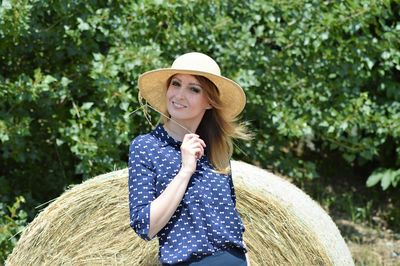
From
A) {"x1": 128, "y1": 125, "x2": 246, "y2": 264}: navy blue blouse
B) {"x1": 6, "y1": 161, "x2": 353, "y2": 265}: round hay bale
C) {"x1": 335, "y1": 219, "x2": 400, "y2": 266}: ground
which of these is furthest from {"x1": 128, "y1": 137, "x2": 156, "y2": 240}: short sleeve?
{"x1": 335, "y1": 219, "x2": 400, "y2": 266}: ground

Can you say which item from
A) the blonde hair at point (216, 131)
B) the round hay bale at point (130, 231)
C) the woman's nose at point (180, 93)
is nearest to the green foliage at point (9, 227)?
the round hay bale at point (130, 231)

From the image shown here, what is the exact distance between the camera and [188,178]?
3039 mm

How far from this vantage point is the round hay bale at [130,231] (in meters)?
4.37

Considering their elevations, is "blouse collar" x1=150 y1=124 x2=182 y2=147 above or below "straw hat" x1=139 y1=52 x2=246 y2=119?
below

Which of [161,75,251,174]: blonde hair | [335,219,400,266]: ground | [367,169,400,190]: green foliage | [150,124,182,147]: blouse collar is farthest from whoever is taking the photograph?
[367,169,400,190]: green foliage

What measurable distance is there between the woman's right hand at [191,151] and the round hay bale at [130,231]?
1.38m

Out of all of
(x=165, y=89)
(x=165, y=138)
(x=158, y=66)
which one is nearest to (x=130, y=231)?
(x=158, y=66)

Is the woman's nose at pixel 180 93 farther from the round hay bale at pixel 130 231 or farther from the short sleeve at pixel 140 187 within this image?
the round hay bale at pixel 130 231

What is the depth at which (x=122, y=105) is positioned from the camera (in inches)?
205

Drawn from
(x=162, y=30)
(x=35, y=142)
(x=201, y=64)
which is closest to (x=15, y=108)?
(x=35, y=142)

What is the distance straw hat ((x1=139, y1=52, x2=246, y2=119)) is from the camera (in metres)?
3.25

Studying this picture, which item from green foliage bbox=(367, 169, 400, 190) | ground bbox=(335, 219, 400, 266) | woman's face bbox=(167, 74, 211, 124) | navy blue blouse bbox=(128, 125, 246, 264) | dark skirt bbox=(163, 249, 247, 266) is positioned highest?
woman's face bbox=(167, 74, 211, 124)

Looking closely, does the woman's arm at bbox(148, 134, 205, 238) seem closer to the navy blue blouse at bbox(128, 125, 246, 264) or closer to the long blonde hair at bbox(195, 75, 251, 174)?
the navy blue blouse at bbox(128, 125, 246, 264)

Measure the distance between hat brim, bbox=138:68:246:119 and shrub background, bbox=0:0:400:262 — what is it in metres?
1.67
